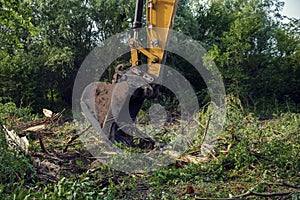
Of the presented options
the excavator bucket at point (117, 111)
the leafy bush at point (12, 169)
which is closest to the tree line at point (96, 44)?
the excavator bucket at point (117, 111)

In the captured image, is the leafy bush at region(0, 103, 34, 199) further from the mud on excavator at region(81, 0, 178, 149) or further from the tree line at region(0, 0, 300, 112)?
the tree line at region(0, 0, 300, 112)

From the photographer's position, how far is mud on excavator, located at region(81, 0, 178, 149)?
5.68 metres

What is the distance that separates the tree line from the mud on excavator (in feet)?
18.5

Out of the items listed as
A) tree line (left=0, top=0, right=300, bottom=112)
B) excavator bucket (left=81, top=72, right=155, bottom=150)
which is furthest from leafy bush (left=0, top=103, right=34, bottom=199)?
tree line (left=0, top=0, right=300, bottom=112)

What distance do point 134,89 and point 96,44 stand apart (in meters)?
8.53

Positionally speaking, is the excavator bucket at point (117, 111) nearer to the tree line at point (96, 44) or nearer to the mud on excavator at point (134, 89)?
the mud on excavator at point (134, 89)

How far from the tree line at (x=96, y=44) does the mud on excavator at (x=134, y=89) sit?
5.63 meters

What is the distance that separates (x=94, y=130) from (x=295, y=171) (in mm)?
2881

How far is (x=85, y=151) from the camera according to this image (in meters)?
5.36

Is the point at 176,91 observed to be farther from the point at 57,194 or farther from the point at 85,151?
the point at 57,194

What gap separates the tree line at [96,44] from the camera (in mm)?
11742

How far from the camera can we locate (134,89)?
18.8 feet

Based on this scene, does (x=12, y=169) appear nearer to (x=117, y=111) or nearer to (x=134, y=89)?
(x=117, y=111)

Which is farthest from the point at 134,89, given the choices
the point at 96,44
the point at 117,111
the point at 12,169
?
the point at 96,44
